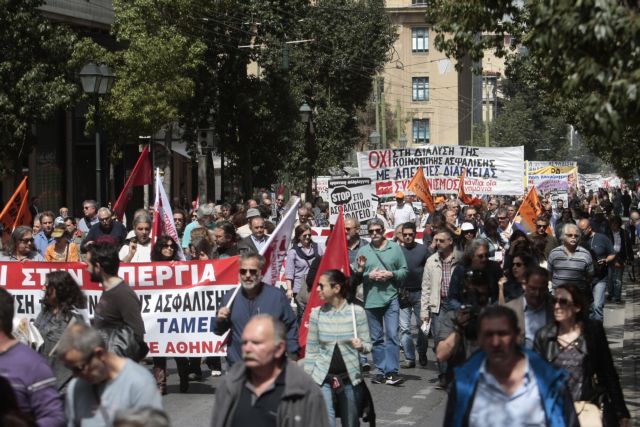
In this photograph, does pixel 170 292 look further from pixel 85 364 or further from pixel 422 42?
pixel 422 42

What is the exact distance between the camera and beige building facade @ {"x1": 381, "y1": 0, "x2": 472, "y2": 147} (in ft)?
301

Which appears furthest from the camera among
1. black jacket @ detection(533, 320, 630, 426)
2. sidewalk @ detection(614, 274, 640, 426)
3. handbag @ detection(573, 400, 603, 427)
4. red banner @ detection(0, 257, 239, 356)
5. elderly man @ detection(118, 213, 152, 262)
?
elderly man @ detection(118, 213, 152, 262)

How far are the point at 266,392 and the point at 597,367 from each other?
7.69ft

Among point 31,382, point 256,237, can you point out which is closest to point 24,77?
point 256,237

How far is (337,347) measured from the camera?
8695 mm

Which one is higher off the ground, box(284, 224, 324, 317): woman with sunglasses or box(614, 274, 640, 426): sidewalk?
box(284, 224, 324, 317): woman with sunglasses

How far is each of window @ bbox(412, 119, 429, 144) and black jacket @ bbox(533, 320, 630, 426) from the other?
289ft

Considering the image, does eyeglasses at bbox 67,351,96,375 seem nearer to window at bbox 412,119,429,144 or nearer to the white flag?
the white flag

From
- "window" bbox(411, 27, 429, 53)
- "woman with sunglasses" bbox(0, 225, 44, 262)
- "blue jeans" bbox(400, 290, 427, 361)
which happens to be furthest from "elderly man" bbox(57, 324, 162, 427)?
"window" bbox(411, 27, 429, 53)

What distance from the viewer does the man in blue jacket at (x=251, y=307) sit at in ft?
28.3

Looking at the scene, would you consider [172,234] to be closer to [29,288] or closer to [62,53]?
[29,288]

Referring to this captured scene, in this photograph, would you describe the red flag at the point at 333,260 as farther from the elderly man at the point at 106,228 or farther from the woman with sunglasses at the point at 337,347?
the elderly man at the point at 106,228

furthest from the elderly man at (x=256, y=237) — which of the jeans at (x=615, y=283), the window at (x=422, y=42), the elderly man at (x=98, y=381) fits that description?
the window at (x=422, y=42)

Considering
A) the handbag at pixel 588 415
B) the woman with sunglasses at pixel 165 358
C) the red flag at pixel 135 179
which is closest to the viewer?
the handbag at pixel 588 415
